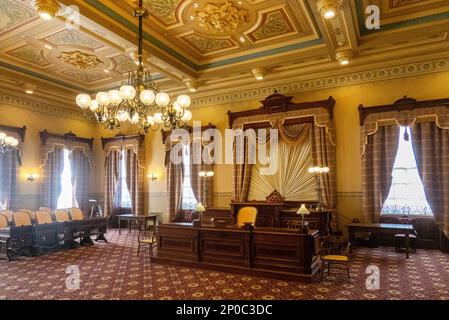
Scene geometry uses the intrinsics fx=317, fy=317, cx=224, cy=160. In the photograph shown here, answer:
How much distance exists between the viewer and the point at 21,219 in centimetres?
721

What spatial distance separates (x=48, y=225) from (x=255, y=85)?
254 inches

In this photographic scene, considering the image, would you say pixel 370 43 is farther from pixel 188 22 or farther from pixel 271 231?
pixel 271 231

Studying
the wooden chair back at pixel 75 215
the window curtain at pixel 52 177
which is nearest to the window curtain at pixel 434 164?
the wooden chair back at pixel 75 215

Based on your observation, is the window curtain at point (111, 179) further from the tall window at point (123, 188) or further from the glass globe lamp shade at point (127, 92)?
the glass globe lamp shade at point (127, 92)

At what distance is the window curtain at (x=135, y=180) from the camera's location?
10812 millimetres

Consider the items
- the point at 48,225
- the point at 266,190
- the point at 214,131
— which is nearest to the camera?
the point at 48,225

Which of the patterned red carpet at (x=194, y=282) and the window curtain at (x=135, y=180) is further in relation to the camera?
the window curtain at (x=135, y=180)

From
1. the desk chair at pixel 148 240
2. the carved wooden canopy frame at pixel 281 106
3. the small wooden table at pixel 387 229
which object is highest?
the carved wooden canopy frame at pixel 281 106

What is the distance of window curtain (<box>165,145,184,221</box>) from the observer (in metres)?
10.1

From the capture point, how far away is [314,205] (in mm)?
8008

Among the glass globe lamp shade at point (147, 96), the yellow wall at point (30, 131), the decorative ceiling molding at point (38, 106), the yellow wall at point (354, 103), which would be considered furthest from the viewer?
the yellow wall at point (30, 131)

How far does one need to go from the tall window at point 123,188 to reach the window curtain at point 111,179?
0.14m

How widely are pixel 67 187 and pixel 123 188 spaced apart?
6.00 feet

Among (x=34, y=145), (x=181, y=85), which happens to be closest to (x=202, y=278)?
(x=181, y=85)
